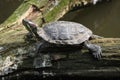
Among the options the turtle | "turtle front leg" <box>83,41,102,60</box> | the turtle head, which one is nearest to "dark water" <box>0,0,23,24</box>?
the turtle head

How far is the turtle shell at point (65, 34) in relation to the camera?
4102 millimetres

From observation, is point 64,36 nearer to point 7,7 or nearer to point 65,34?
point 65,34

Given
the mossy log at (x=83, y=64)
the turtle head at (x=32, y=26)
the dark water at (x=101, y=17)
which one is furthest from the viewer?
the dark water at (x=101, y=17)

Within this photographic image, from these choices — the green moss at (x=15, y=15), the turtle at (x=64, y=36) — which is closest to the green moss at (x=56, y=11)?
the green moss at (x=15, y=15)

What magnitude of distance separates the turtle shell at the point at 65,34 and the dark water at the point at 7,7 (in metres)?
3.83

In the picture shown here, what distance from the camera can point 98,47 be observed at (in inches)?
158

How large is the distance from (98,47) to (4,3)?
18.6ft

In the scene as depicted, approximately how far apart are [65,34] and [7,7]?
4873 mm

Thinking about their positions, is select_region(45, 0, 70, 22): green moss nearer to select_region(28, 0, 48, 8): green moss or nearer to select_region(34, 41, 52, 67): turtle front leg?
select_region(28, 0, 48, 8): green moss

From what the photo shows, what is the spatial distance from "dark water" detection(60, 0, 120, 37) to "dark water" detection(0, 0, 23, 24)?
1834 millimetres

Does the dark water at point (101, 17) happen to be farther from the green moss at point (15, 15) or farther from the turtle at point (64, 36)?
the turtle at point (64, 36)

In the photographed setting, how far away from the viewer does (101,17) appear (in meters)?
7.20

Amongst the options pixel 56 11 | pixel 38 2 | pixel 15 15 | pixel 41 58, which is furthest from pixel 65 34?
pixel 56 11

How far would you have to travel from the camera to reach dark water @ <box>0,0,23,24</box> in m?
7.99
